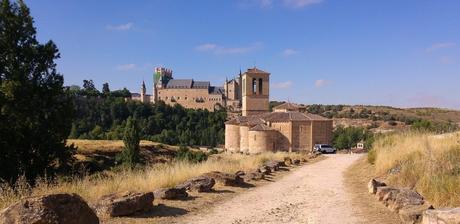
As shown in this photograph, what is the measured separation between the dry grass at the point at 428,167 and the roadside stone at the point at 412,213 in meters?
0.52

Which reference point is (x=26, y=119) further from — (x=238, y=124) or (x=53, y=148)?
(x=238, y=124)

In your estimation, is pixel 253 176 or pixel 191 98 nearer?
pixel 253 176

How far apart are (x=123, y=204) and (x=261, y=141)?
1484 inches

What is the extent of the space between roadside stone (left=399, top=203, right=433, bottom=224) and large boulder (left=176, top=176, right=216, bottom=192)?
5.17 metres

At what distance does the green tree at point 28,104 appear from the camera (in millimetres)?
20062

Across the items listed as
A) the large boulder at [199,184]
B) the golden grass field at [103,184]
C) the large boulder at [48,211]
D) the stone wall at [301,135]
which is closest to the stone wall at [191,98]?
the stone wall at [301,135]

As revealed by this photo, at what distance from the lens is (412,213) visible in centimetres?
651

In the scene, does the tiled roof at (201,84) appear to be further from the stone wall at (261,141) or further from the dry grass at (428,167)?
the dry grass at (428,167)

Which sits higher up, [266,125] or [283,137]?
[266,125]

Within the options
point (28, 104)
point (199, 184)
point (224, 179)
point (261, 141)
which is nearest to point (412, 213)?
point (199, 184)

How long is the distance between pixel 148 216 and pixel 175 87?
13730 centimetres

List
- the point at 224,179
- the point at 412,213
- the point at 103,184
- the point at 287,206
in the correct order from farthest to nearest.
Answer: the point at 224,179 → the point at 103,184 → the point at 287,206 → the point at 412,213

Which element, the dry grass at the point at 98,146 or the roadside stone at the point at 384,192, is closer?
the roadside stone at the point at 384,192

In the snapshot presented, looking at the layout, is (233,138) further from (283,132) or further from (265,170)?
(265,170)
